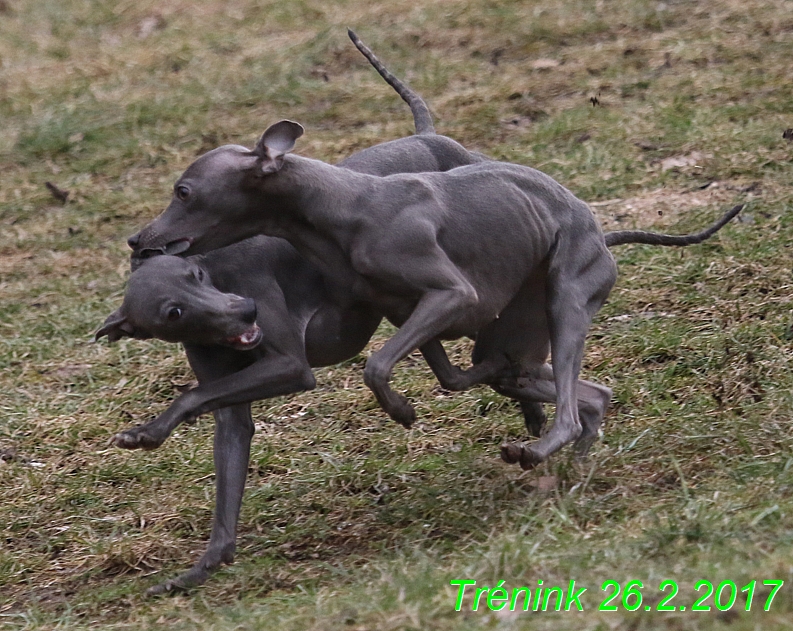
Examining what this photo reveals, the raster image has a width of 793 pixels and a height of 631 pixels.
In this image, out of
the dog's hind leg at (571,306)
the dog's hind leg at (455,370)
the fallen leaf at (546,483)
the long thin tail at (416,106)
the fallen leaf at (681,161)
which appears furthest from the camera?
the fallen leaf at (681,161)

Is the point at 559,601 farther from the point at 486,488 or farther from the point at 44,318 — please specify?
the point at 44,318

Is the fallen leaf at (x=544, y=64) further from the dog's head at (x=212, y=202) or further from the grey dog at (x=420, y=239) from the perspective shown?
the dog's head at (x=212, y=202)

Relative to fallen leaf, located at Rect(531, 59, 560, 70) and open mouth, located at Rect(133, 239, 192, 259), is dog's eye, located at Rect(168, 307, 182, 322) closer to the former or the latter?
open mouth, located at Rect(133, 239, 192, 259)

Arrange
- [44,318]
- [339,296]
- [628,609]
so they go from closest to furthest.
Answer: [628,609]
[339,296]
[44,318]

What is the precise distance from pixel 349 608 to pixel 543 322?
1.85 meters

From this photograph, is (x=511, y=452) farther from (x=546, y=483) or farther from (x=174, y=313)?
(x=174, y=313)

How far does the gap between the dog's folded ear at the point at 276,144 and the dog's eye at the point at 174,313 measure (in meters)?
0.57

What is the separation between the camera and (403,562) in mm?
4250

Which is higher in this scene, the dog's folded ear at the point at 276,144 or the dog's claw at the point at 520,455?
the dog's folded ear at the point at 276,144

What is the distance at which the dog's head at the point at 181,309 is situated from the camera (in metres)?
4.48

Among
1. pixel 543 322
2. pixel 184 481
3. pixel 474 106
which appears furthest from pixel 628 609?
pixel 474 106

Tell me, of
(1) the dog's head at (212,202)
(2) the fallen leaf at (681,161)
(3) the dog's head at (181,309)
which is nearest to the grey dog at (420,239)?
(1) the dog's head at (212,202)

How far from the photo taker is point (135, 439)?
4410mm

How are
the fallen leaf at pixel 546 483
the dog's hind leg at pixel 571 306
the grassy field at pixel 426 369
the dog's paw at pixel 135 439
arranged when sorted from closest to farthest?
the grassy field at pixel 426 369 < the dog's paw at pixel 135 439 < the fallen leaf at pixel 546 483 < the dog's hind leg at pixel 571 306
